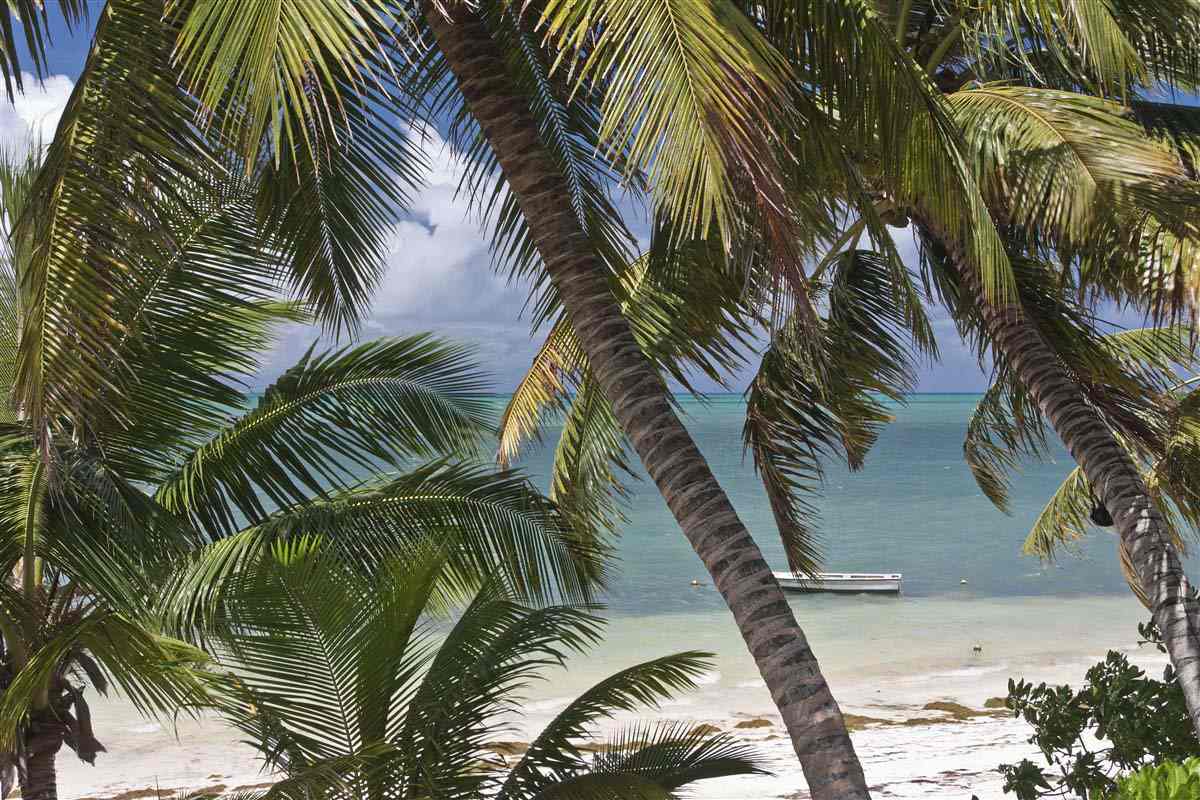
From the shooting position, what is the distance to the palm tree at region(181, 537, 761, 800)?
465 centimetres

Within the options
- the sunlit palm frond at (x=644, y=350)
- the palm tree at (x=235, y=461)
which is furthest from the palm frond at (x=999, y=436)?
the palm tree at (x=235, y=461)

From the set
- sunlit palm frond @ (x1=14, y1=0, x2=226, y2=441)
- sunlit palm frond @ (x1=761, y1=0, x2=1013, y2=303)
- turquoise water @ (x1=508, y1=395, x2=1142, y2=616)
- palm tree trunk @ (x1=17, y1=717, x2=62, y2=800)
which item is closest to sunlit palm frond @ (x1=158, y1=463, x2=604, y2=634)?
palm tree trunk @ (x1=17, y1=717, x2=62, y2=800)

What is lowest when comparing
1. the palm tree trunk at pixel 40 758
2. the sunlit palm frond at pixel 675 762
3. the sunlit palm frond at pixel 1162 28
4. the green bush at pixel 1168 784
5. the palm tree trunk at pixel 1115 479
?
the green bush at pixel 1168 784

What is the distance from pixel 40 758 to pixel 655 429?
13.6 ft

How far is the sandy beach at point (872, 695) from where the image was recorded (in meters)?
11.4

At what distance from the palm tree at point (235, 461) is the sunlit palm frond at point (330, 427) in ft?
0.04

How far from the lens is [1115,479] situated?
5.36 m

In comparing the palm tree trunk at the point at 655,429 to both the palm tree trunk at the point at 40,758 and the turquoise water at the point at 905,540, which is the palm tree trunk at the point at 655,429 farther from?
the turquoise water at the point at 905,540

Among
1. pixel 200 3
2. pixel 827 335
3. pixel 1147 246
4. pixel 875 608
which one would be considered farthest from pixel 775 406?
pixel 875 608

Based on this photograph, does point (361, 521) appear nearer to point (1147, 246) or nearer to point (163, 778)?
point (1147, 246)

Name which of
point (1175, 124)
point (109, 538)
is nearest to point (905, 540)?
point (1175, 124)

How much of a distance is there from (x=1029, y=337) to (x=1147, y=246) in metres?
0.83

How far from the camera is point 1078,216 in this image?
468 centimetres

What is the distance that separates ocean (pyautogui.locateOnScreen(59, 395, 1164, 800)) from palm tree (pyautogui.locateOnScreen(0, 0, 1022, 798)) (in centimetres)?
157
